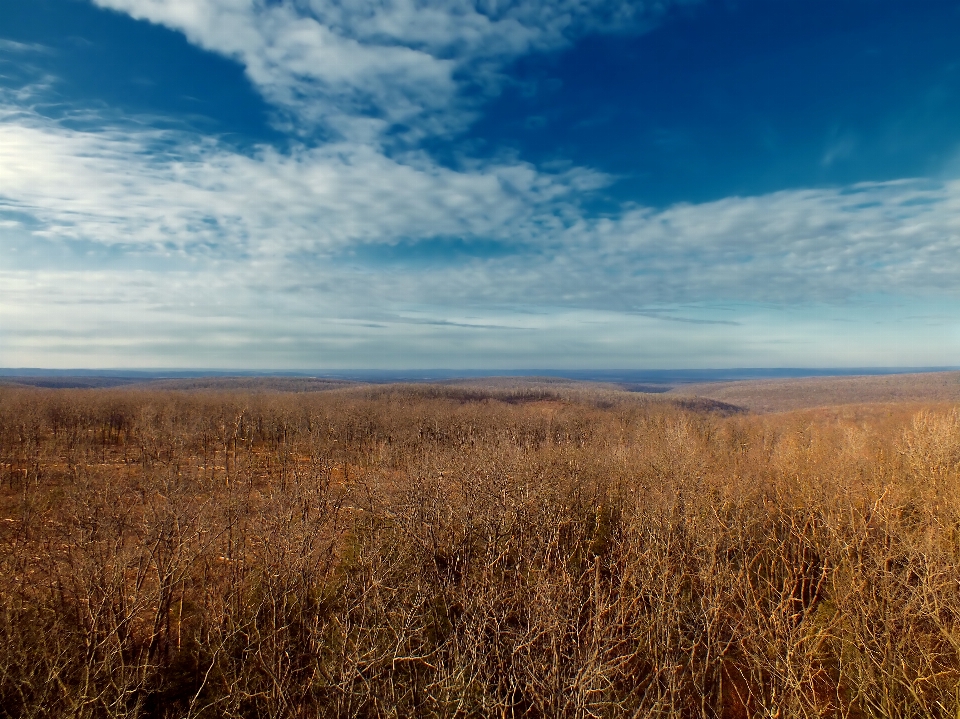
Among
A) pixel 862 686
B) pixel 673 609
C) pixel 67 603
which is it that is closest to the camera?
pixel 862 686

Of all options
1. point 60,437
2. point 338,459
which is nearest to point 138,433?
point 60,437

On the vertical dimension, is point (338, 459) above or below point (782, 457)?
below

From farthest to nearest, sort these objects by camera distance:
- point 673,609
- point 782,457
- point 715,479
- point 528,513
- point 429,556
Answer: point 782,457
point 715,479
point 528,513
point 429,556
point 673,609

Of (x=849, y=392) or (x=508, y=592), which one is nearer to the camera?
(x=508, y=592)

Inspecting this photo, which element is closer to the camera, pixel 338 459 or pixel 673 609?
pixel 673 609

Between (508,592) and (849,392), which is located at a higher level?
(508,592)

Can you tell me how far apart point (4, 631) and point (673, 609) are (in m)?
12.7

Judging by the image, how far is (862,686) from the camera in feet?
28.4

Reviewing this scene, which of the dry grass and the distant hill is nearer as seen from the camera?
the dry grass

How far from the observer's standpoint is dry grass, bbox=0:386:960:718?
339 inches

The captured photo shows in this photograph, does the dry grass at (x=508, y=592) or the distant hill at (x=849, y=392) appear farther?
the distant hill at (x=849, y=392)

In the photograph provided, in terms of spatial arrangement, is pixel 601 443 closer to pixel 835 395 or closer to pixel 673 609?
pixel 673 609

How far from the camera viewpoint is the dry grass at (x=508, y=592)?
8602mm

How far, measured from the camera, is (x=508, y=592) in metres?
13.1
